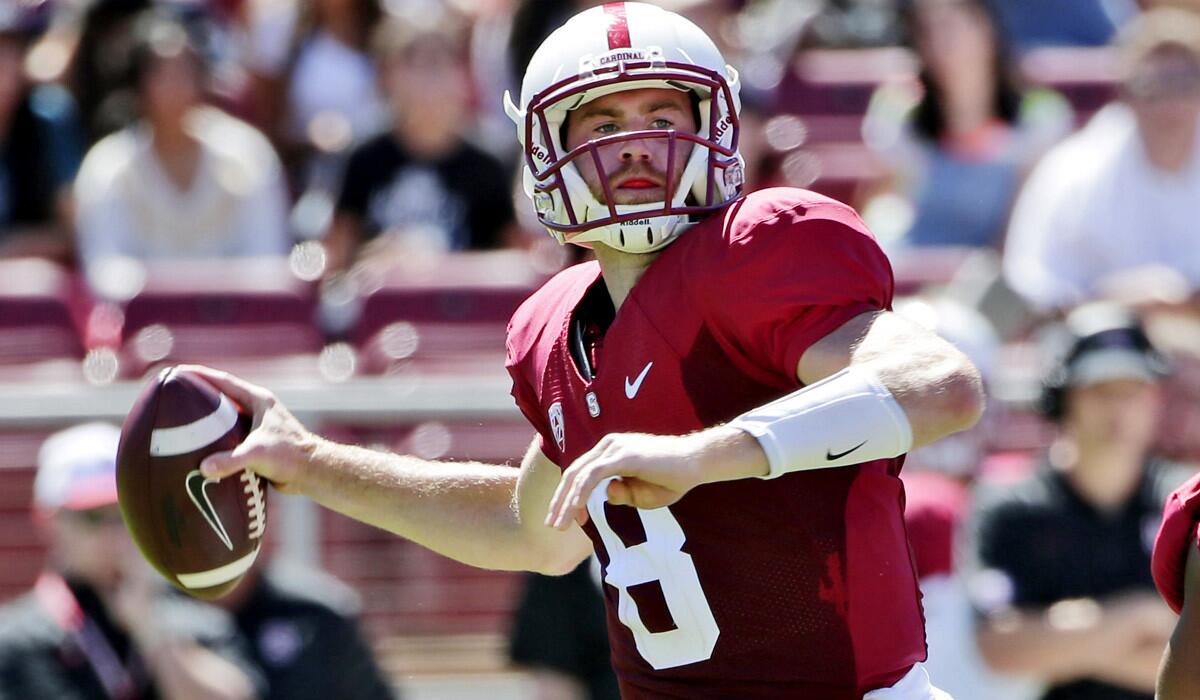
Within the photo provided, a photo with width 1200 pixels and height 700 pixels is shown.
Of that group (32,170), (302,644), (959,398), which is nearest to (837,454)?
(959,398)

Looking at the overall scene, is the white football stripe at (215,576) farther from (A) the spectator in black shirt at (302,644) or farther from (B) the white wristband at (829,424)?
(A) the spectator in black shirt at (302,644)

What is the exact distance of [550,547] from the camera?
381 centimetres

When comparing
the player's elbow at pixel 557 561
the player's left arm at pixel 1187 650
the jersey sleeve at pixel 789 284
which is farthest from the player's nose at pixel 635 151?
the player's left arm at pixel 1187 650

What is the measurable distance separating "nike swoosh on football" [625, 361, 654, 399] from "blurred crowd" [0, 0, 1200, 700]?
228 centimetres

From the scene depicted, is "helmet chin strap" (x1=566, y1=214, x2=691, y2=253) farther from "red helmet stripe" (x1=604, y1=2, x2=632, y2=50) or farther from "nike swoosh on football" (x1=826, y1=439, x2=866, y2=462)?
"nike swoosh on football" (x1=826, y1=439, x2=866, y2=462)

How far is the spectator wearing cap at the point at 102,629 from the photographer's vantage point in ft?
18.3

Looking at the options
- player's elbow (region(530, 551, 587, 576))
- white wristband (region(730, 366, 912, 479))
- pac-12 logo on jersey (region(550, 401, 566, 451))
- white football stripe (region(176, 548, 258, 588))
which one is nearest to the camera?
white wristband (region(730, 366, 912, 479))

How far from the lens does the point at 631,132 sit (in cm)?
340

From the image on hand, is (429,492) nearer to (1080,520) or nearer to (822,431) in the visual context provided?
(822,431)

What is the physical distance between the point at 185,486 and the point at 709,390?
3.45ft

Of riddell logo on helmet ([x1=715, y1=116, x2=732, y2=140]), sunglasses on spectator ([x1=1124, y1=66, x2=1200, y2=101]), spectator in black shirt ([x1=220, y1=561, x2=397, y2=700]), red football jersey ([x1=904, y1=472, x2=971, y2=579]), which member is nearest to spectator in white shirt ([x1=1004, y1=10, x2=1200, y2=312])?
sunglasses on spectator ([x1=1124, y1=66, x2=1200, y2=101])

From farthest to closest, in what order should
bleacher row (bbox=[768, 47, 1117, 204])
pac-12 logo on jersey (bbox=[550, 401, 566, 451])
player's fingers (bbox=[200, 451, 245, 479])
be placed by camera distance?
bleacher row (bbox=[768, 47, 1117, 204]) → player's fingers (bbox=[200, 451, 245, 479]) → pac-12 logo on jersey (bbox=[550, 401, 566, 451])

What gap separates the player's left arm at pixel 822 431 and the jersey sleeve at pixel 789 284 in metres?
0.08

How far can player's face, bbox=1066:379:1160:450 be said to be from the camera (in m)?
5.64
